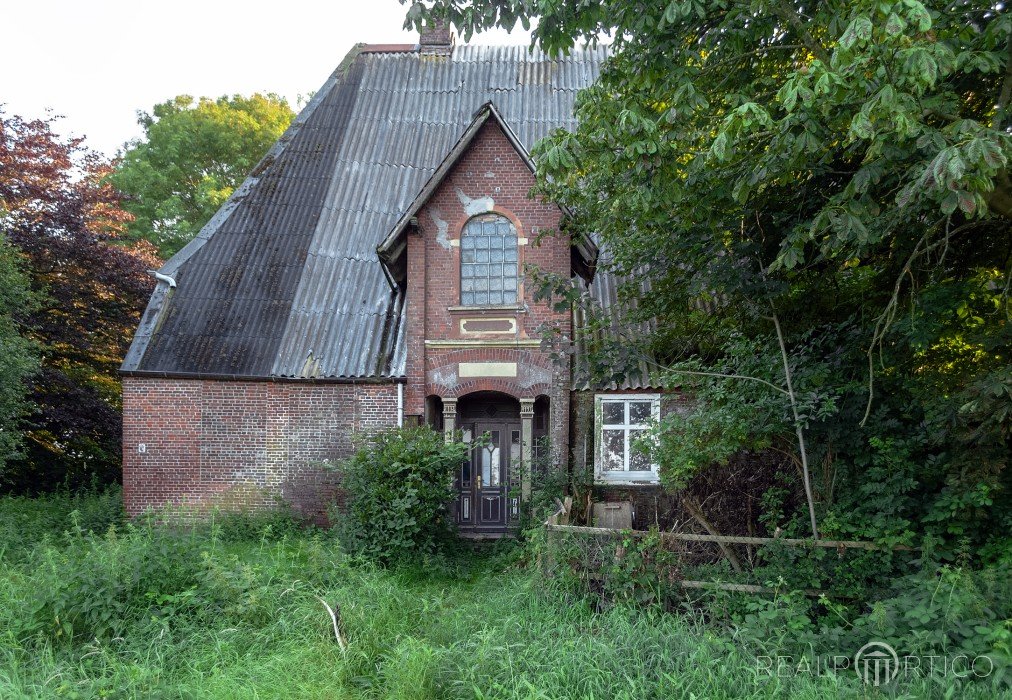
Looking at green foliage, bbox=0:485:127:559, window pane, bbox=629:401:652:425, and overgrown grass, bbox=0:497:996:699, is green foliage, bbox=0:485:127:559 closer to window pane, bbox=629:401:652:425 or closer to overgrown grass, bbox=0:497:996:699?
overgrown grass, bbox=0:497:996:699

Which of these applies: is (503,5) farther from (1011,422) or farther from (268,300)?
(268,300)

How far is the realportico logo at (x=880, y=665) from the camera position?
5.83m

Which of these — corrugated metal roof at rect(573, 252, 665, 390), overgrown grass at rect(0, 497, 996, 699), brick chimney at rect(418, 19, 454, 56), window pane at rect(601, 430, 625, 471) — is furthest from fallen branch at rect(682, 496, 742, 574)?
brick chimney at rect(418, 19, 454, 56)

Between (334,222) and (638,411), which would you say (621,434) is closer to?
(638,411)

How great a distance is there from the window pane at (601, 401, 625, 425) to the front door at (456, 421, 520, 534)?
1.79 m

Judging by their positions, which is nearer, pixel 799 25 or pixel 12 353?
pixel 799 25

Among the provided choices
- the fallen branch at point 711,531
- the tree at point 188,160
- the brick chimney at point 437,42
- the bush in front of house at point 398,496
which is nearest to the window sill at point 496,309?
the bush in front of house at point 398,496

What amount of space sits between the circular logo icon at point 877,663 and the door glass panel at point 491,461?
825 cm

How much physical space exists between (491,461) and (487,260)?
3872 millimetres

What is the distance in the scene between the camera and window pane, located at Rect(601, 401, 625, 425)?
1341cm

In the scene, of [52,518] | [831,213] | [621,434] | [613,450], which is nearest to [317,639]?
[831,213]

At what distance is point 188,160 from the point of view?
972 inches

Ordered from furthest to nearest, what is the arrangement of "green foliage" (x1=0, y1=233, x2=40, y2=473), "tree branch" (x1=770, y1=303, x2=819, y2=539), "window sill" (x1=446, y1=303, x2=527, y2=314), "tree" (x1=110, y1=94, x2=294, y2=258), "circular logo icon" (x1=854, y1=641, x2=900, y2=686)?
"tree" (x1=110, y1=94, x2=294, y2=258) < "window sill" (x1=446, y1=303, x2=527, y2=314) < "green foliage" (x1=0, y1=233, x2=40, y2=473) < "tree branch" (x1=770, y1=303, x2=819, y2=539) < "circular logo icon" (x1=854, y1=641, x2=900, y2=686)

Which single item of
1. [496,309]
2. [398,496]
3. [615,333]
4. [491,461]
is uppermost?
[496,309]
